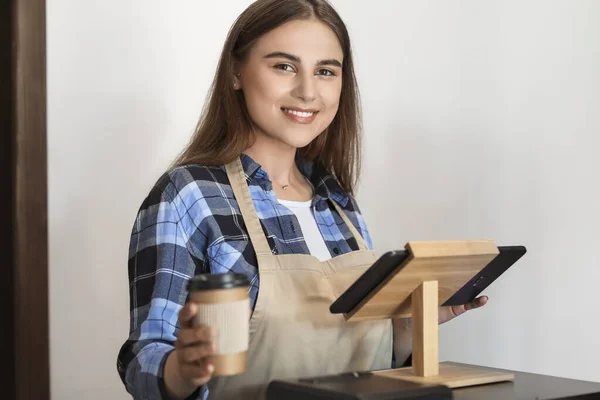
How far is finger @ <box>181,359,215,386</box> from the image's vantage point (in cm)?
95

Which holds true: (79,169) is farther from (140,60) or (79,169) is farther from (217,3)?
(217,3)

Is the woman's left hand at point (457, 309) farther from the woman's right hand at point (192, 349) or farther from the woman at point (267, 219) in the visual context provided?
the woman's right hand at point (192, 349)

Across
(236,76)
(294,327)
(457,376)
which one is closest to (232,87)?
(236,76)

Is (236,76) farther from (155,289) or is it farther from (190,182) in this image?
(155,289)

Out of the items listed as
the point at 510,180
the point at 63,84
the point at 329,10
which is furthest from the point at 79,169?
the point at 510,180

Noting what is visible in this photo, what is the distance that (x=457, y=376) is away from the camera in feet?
3.91

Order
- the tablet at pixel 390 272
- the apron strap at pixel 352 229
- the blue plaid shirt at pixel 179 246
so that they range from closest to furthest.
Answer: the tablet at pixel 390 272 → the blue plaid shirt at pixel 179 246 → the apron strap at pixel 352 229

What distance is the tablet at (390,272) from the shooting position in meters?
1.10

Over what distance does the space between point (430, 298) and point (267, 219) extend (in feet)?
1.21

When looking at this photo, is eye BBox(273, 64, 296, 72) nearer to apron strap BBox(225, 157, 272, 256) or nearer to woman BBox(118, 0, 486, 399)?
woman BBox(118, 0, 486, 399)

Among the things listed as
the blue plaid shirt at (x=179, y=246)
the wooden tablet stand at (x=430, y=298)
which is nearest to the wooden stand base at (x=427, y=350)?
the wooden tablet stand at (x=430, y=298)

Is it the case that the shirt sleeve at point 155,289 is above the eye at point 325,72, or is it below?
below

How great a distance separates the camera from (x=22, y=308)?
1.74 m

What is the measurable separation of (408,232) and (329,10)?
2.42ft
